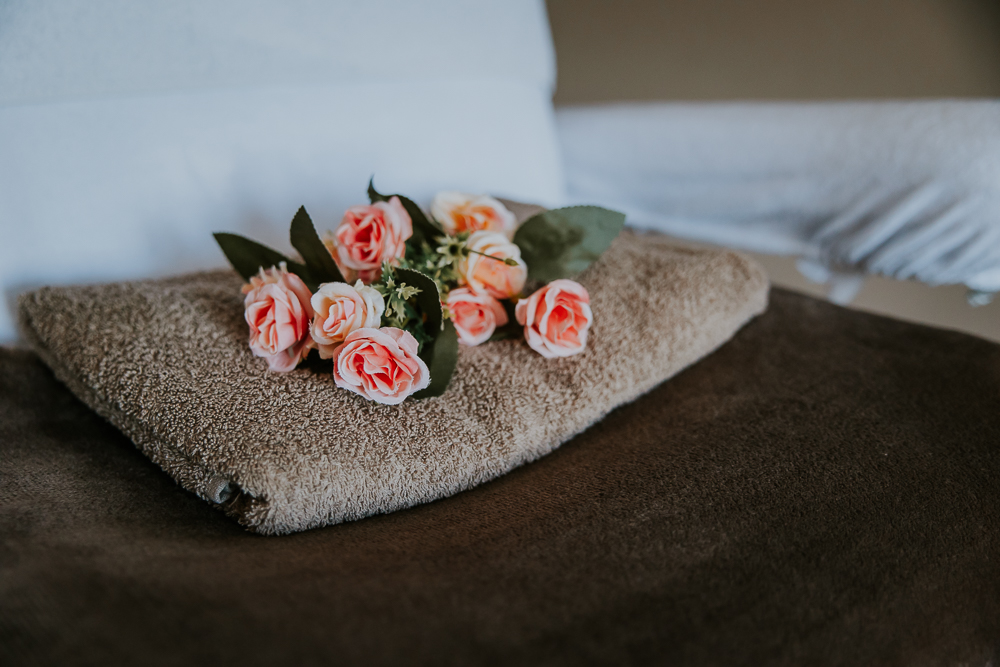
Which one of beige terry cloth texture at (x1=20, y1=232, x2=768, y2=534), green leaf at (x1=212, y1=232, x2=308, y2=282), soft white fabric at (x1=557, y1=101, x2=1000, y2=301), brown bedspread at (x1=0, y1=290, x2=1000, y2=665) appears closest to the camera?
brown bedspread at (x1=0, y1=290, x2=1000, y2=665)

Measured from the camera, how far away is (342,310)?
392 mm

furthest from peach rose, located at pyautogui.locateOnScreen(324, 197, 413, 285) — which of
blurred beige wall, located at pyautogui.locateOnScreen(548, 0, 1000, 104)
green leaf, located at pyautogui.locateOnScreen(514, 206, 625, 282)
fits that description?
blurred beige wall, located at pyautogui.locateOnScreen(548, 0, 1000, 104)

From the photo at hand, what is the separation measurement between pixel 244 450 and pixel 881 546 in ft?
1.23

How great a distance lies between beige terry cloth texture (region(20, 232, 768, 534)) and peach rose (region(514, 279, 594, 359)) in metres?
0.02

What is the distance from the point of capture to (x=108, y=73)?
0.55m

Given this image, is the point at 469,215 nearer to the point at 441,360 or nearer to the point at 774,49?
the point at 441,360

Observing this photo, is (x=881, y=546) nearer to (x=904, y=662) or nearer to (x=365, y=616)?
(x=904, y=662)

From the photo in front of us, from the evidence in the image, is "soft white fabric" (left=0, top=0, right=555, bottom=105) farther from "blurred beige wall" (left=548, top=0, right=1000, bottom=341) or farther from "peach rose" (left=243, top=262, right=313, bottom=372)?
"blurred beige wall" (left=548, top=0, right=1000, bottom=341)

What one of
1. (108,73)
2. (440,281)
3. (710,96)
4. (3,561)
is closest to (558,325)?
(440,281)

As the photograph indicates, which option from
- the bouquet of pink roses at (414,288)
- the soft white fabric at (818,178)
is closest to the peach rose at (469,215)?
the bouquet of pink roses at (414,288)

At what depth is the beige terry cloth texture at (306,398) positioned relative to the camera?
376 mm

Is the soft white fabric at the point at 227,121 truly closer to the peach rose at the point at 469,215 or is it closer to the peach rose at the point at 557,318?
the peach rose at the point at 469,215

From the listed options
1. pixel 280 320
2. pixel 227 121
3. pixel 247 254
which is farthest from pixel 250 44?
pixel 280 320

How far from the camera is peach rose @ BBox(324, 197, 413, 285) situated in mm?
446
